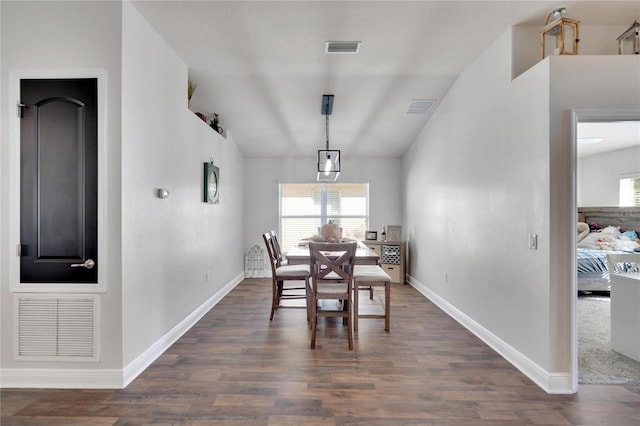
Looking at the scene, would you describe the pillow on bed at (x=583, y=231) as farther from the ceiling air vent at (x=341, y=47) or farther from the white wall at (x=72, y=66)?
the white wall at (x=72, y=66)

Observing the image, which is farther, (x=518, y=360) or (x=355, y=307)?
(x=355, y=307)

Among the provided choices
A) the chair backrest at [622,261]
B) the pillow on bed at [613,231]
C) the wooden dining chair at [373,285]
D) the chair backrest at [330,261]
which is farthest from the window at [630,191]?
the chair backrest at [330,261]

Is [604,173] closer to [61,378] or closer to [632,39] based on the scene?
[632,39]

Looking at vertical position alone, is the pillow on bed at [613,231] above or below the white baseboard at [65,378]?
above

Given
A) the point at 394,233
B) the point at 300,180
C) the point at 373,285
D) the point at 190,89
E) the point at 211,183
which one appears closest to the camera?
the point at 373,285

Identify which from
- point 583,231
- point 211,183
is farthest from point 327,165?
point 583,231

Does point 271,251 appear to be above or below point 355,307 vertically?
above

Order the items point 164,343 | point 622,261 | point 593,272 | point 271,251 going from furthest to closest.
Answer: point 593,272, point 271,251, point 622,261, point 164,343

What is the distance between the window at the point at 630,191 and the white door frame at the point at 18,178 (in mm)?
7890

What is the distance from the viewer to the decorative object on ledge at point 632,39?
233 centimetres

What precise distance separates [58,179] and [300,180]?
4.36 meters

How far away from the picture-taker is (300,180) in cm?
636

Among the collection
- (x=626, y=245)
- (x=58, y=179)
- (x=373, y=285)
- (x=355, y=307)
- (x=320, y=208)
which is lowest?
(x=355, y=307)

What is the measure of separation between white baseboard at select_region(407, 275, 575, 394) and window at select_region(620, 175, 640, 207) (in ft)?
14.8
